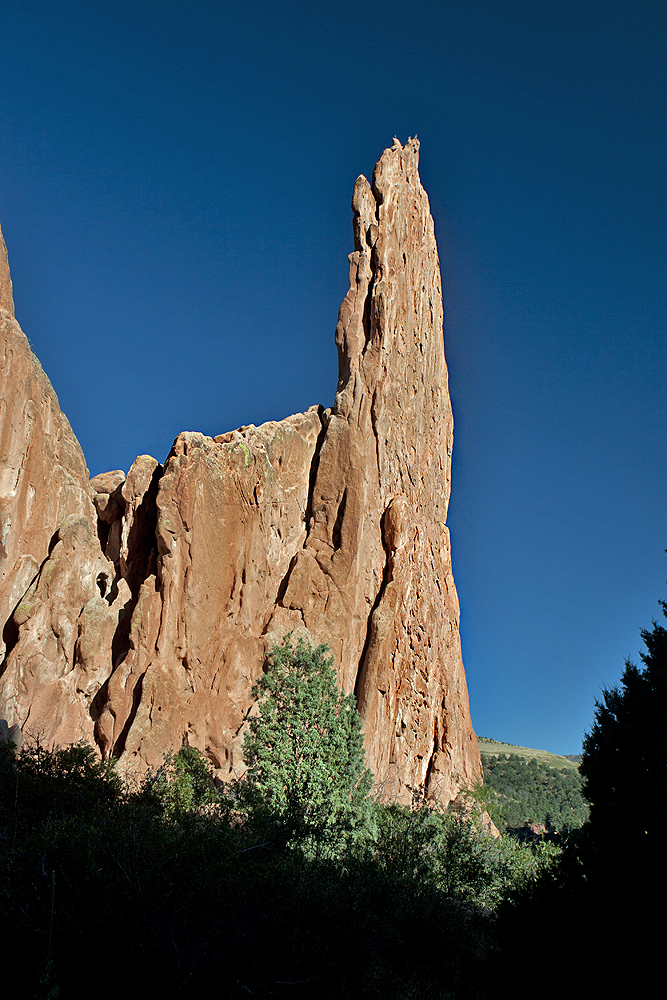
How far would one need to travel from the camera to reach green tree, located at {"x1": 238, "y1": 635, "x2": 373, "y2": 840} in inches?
761

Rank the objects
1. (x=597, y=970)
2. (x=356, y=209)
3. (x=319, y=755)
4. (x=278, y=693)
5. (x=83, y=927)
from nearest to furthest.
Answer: (x=83, y=927)
(x=597, y=970)
(x=319, y=755)
(x=278, y=693)
(x=356, y=209)

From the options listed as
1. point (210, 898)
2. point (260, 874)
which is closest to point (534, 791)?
point (260, 874)

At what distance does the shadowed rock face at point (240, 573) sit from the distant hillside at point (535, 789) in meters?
17.9

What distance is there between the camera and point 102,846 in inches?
476

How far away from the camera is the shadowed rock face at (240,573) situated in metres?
26.6

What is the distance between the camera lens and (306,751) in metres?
21.3

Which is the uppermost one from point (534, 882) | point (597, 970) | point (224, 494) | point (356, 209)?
point (356, 209)

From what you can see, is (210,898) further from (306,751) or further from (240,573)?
(240,573)

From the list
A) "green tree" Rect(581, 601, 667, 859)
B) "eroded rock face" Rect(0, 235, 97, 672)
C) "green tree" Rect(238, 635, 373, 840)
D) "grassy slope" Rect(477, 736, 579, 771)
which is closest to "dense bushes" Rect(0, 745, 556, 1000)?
"green tree" Rect(238, 635, 373, 840)

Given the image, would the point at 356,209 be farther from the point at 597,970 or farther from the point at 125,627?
the point at 597,970

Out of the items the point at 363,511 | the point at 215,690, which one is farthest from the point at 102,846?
the point at 363,511

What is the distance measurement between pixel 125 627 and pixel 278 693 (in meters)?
9.65

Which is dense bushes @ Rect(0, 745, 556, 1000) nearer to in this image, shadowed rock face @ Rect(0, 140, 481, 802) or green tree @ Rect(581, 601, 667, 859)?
green tree @ Rect(581, 601, 667, 859)

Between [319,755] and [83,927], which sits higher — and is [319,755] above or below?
above
